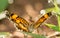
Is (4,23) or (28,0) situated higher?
(28,0)

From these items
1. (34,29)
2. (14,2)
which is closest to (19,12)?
(14,2)

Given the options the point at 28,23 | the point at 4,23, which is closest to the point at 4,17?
the point at 4,23

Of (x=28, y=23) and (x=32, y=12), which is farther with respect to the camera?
(x=32, y=12)

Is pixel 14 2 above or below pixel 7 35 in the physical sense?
above

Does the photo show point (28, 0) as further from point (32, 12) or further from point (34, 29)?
point (34, 29)

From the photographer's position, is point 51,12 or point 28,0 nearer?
point 51,12

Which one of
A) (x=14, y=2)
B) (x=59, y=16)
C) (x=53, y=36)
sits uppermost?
(x=14, y=2)

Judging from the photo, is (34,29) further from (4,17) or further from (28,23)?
(4,17)
